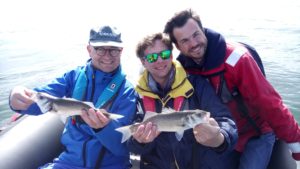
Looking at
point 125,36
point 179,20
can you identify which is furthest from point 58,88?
point 125,36

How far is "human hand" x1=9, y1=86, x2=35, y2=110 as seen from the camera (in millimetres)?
3562

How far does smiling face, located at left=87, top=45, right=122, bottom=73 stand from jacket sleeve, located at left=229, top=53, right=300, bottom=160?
1311 millimetres

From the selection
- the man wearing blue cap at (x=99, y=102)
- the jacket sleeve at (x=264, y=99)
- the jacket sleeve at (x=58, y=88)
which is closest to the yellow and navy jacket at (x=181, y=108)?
the man wearing blue cap at (x=99, y=102)

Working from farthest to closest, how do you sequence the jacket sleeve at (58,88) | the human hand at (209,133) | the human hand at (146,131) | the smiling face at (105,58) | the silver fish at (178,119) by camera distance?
the jacket sleeve at (58,88) → the smiling face at (105,58) → the human hand at (146,131) → the human hand at (209,133) → the silver fish at (178,119)

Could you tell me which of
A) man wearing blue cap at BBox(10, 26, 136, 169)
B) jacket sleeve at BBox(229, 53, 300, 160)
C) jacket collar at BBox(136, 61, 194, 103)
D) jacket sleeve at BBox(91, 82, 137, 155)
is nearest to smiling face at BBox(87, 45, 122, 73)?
man wearing blue cap at BBox(10, 26, 136, 169)

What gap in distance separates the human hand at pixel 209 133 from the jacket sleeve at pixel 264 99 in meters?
0.71

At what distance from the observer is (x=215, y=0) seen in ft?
99.7

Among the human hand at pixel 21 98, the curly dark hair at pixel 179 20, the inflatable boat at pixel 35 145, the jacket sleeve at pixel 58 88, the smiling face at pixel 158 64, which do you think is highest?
the curly dark hair at pixel 179 20

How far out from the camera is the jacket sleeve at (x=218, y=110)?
3189 mm

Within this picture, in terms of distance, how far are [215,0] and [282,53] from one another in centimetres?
1897

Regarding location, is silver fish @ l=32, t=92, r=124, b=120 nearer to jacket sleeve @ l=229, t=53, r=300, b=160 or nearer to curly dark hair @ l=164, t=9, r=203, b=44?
curly dark hair @ l=164, t=9, r=203, b=44

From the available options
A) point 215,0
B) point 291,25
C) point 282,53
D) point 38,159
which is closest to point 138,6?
point 215,0

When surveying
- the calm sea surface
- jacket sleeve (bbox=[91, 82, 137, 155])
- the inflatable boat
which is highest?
jacket sleeve (bbox=[91, 82, 137, 155])

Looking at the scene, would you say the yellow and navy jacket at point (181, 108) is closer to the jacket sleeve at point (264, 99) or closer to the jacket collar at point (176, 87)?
the jacket collar at point (176, 87)
